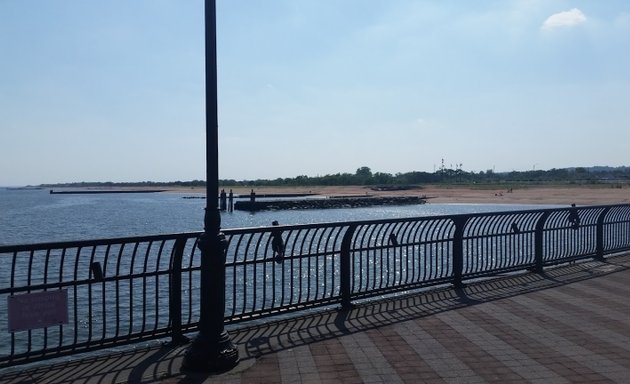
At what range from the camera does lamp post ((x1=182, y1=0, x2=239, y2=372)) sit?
5.87m

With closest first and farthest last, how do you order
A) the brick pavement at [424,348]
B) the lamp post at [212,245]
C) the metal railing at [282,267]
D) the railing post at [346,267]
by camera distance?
1. the brick pavement at [424,348]
2. the lamp post at [212,245]
3. the metal railing at [282,267]
4. the railing post at [346,267]

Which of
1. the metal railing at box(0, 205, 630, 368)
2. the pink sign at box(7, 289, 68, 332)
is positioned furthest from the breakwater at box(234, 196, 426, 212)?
the pink sign at box(7, 289, 68, 332)

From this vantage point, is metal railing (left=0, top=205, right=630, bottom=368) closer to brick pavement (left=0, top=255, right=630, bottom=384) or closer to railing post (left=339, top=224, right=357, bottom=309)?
railing post (left=339, top=224, right=357, bottom=309)

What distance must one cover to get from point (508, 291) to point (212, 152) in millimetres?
5676

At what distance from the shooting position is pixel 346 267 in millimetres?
8234

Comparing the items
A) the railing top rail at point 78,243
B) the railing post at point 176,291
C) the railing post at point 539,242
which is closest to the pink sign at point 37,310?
the railing top rail at point 78,243

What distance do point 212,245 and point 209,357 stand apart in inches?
41.6

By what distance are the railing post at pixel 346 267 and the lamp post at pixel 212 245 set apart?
8.21ft

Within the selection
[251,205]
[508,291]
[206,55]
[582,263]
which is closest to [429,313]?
[508,291]

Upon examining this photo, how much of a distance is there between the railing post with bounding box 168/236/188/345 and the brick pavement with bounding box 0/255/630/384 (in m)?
0.27

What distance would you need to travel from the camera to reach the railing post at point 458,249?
973cm

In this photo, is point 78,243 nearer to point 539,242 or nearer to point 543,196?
point 539,242

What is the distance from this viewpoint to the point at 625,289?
964 centimetres

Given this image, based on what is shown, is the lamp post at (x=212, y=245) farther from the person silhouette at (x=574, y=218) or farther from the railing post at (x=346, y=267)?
the person silhouette at (x=574, y=218)
